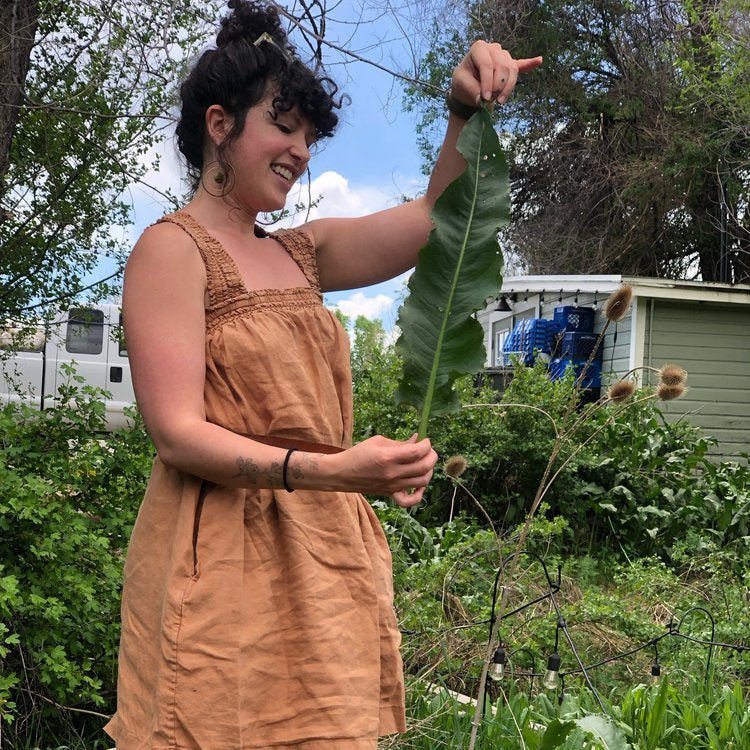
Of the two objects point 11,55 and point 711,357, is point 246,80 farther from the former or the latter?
point 711,357

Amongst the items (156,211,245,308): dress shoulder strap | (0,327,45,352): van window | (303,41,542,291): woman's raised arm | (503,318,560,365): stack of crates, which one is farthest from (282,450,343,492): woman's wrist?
(503,318,560,365): stack of crates

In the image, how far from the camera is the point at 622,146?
16.9 m

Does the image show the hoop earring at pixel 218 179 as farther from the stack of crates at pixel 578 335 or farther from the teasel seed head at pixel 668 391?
the stack of crates at pixel 578 335

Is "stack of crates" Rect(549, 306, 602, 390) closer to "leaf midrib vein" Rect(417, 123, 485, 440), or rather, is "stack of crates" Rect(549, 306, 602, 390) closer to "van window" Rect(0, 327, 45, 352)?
"van window" Rect(0, 327, 45, 352)

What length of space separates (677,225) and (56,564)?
51.6ft

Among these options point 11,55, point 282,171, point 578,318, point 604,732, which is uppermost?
point 11,55

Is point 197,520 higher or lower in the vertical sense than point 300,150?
lower

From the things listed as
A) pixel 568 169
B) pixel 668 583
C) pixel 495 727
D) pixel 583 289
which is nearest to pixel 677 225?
pixel 568 169

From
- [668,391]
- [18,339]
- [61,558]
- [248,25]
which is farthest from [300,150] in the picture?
[18,339]

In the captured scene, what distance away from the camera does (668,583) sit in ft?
17.3

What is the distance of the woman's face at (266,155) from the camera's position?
1.52 m

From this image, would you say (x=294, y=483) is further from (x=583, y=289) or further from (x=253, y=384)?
(x=583, y=289)

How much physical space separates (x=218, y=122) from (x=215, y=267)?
11.2 inches

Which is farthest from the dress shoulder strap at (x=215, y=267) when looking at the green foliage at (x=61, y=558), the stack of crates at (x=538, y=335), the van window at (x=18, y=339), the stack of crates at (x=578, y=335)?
the stack of crates at (x=538, y=335)
